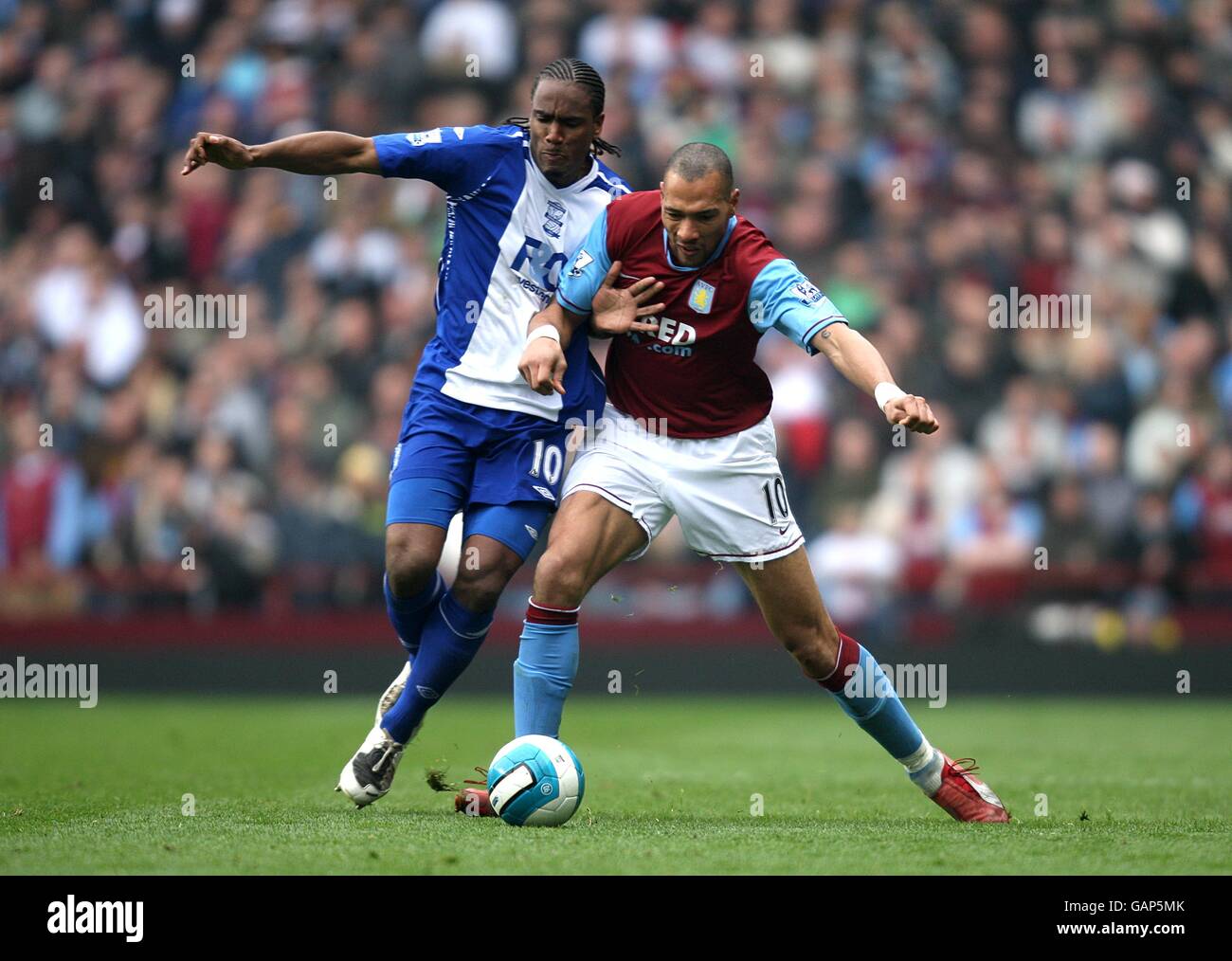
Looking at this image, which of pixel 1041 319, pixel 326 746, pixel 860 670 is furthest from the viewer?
pixel 1041 319

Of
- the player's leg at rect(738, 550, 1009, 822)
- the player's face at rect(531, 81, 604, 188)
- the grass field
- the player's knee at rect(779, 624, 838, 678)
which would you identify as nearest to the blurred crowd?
the grass field

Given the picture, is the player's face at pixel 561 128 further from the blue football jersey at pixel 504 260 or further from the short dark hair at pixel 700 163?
the short dark hair at pixel 700 163

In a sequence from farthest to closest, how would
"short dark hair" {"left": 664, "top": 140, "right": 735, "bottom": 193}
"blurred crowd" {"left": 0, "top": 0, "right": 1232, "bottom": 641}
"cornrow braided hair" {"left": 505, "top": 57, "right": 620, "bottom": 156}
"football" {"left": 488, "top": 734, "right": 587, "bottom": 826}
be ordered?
"blurred crowd" {"left": 0, "top": 0, "right": 1232, "bottom": 641} < "cornrow braided hair" {"left": 505, "top": 57, "right": 620, "bottom": 156} < "short dark hair" {"left": 664, "top": 140, "right": 735, "bottom": 193} < "football" {"left": 488, "top": 734, "right": 587, "bottom": 826}

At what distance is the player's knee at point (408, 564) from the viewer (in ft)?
22.1

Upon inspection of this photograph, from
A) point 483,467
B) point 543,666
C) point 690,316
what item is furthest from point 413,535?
point 690,316

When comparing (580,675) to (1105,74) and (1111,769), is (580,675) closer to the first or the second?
(1111,769)

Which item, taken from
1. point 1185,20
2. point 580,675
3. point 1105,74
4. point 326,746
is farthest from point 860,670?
point 1185,20

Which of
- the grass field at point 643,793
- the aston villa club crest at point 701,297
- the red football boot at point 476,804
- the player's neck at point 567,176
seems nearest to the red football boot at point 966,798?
the grass field at point 643,793

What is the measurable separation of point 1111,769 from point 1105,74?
32.6 ft

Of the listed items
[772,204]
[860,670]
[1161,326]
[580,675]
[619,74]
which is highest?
[619,74]

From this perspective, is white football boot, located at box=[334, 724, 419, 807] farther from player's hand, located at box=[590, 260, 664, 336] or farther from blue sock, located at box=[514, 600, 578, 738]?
player's hand, located at box=[590, 260, 664, 336]

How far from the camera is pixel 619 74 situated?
53.2ft

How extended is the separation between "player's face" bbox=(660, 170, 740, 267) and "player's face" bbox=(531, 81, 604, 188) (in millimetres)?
581

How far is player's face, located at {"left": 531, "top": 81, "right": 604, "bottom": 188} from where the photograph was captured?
667 centimetres
